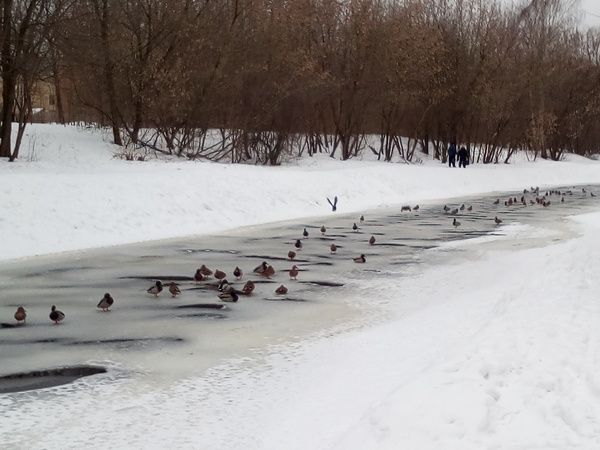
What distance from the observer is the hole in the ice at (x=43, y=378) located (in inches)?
271

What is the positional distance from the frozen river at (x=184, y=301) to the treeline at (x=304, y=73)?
13.1m

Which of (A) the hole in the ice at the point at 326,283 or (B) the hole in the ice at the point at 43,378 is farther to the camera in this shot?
(A) the hole in the ice at the point at 326,283

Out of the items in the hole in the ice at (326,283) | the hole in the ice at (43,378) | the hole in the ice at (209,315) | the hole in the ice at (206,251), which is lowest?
the hole in the ice at (43,378)

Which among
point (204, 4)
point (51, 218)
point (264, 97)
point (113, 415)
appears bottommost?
point (113, 415)

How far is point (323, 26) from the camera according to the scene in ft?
152

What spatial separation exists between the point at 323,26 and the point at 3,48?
25793 mm

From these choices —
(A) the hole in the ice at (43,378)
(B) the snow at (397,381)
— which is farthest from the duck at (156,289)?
(A) the hole in the ice at (43,378)

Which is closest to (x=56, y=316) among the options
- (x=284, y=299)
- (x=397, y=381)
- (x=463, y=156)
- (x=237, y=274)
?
(x=284, y=299)

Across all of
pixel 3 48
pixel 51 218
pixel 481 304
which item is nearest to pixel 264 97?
pixel 3 48

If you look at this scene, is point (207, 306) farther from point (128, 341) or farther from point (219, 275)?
point (128, 341)

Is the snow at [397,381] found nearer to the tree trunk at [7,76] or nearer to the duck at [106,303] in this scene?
the duck at [106,303]

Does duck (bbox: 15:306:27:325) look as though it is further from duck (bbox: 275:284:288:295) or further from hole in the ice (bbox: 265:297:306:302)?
duck (bbox: 275:284:288:295)

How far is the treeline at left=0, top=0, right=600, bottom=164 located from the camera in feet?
100

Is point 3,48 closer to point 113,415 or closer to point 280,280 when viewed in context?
point 280,280
